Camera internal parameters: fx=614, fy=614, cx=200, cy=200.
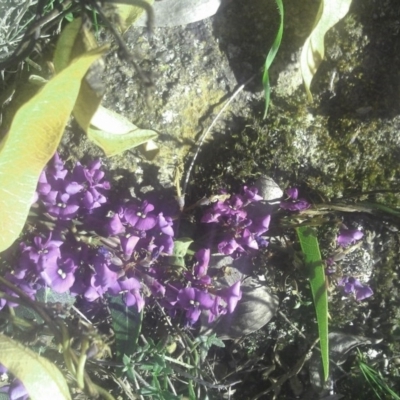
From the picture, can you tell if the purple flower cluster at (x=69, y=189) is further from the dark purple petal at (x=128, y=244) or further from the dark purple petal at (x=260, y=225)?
the dark purple petal at (x=260, y=225)

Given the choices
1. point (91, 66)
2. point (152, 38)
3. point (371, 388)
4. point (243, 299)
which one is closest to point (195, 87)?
point (152, 38)

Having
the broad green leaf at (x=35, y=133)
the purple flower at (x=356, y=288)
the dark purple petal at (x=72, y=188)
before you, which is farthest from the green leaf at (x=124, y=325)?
the purple flower at (x=356, y=288)

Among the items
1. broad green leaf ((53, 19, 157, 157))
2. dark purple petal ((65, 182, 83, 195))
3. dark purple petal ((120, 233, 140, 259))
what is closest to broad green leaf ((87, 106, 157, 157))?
broad green leaf ((53, 19, 157, 157))

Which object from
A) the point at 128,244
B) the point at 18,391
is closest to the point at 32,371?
the point at 18,391

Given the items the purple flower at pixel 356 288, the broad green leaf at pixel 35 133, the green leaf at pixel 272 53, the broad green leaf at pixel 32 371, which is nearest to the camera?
the broad green leaf at pixel 35 133

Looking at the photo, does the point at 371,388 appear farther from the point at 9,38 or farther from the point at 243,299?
the point at 9,38

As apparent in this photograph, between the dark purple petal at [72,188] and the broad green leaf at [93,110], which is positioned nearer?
the broad green leaf at [93,110]

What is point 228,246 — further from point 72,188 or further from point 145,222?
point 72,188

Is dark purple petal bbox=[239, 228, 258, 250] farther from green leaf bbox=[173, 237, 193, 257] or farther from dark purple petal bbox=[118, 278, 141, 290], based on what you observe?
dark purple petal bbox=[118, 278, 141, 290]
